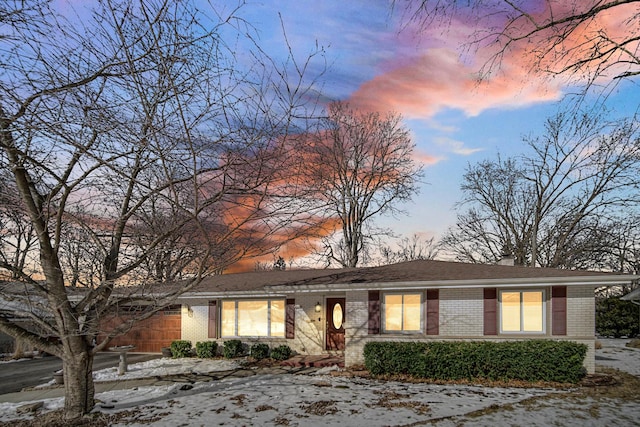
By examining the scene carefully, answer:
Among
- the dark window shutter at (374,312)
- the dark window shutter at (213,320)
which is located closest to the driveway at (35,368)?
the dark window shutter at (213,320)

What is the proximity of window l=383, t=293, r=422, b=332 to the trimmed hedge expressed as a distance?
1015 mm

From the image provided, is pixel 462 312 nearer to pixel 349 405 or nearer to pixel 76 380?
pixel 349 405

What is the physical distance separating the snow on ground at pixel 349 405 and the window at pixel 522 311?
220cm

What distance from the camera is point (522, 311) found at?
13703 millimetres

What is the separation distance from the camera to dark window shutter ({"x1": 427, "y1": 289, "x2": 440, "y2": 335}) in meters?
14.2

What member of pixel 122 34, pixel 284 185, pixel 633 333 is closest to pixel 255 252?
pixel 284 185

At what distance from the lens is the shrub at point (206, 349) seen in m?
17.7

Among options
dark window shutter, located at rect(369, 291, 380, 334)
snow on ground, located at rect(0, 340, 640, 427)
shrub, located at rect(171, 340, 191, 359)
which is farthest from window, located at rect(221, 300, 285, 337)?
snow on ground, located at rect(0, 340, 640, 427)

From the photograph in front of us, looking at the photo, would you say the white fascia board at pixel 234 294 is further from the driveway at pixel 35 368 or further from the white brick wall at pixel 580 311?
the white brick wall at pixel 580 311

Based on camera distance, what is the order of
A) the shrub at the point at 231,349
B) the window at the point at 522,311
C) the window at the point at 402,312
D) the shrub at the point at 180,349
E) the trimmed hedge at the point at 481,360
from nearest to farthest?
the trimmed hedge at the point at 481,360, the window at the point at 522,311, the window at the point at 402,312, the shrub at the point at 231,349, the shrub at the point at 180,349

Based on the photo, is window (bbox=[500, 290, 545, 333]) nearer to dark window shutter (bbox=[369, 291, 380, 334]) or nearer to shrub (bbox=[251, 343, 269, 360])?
dark window shutter (bbox=[369, 291, 380, 334])

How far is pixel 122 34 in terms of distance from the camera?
602 centimetres

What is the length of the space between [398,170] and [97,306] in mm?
20165

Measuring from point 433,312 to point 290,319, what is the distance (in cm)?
553
